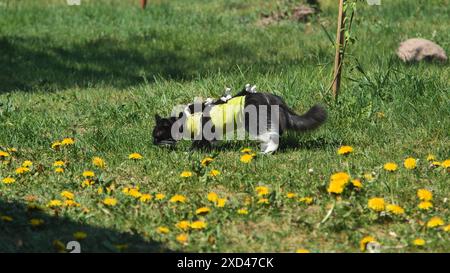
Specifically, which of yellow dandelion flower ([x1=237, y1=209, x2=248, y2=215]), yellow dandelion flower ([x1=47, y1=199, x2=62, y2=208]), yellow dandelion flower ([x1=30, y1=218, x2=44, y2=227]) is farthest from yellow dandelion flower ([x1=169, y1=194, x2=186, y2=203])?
yellow dandelion flower ([x1=30, y1=218, x2=44, y2=227])

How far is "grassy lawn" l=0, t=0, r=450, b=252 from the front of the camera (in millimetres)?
5055

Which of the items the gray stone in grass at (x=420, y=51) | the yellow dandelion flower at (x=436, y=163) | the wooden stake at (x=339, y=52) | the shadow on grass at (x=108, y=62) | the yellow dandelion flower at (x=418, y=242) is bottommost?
the shadow on grass at (x=108, y=62)

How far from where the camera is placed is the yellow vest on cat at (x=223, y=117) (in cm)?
671

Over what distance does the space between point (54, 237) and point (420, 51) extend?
6604mm

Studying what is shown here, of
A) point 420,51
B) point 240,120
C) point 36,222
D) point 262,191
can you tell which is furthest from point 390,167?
point 420,51

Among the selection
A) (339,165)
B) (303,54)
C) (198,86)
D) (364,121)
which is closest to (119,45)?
(303,54)

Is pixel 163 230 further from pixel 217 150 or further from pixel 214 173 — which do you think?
pixel 217 150

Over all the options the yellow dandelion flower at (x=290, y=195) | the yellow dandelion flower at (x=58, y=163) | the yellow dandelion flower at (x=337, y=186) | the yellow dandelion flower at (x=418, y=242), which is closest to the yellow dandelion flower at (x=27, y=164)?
the yellow dandelion flower at (x=58, y=163)

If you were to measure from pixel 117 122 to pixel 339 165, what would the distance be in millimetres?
2609

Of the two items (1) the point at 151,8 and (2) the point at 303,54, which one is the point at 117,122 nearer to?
(2) the point at 303,54

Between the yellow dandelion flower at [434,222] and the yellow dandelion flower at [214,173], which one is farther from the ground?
the yellow dandelion flower at [434,222]

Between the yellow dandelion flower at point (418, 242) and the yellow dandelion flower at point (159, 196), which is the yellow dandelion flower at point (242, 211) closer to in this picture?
the yellow dandelion flower at point (159, 196)

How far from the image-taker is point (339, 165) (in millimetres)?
6270

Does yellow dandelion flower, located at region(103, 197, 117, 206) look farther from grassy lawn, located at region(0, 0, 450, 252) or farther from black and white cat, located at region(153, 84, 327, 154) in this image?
black and white cat, located at region(153, 84, 327, 154)
